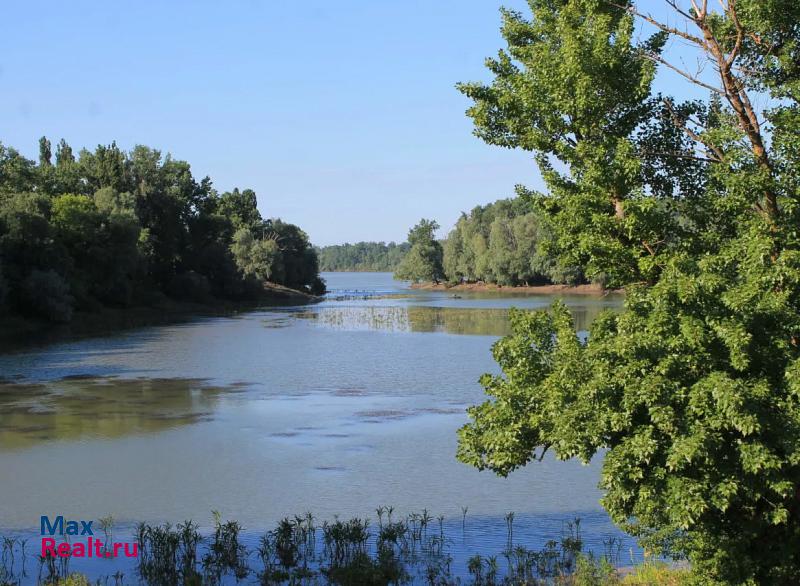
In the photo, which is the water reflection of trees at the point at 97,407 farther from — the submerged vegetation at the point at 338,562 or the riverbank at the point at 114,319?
the riverbank at the point at 114,319

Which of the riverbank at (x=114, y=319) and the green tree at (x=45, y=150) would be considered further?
the green tree at (x=45, y=150)

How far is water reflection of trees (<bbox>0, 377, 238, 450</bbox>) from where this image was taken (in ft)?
80.1

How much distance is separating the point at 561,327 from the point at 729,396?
2.77 meters

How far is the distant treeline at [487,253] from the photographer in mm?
125875

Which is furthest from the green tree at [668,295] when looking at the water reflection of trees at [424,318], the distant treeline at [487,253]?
the distant treeline at [487,253]

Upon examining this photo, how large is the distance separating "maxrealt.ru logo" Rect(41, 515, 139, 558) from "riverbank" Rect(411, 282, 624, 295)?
8745 cm

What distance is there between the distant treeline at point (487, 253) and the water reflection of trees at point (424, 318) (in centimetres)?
2542

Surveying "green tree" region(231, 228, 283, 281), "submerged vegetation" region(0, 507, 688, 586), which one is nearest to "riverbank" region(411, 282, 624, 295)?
"green tree" region(231, 228, 283, 281)

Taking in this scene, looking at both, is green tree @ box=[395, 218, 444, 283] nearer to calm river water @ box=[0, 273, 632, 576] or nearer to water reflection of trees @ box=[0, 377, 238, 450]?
calm river water @ box=[0, 273, 632, 576]

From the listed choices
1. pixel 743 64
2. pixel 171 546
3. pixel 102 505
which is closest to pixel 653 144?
pixel 743 64

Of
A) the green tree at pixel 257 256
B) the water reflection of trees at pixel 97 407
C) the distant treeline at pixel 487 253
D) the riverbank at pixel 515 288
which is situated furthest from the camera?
the distant treeline at pixel 487 253

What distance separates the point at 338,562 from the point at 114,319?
5800 centimetres

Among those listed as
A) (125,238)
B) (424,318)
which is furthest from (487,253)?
(125,238)

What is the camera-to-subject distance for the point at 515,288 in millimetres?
132000
